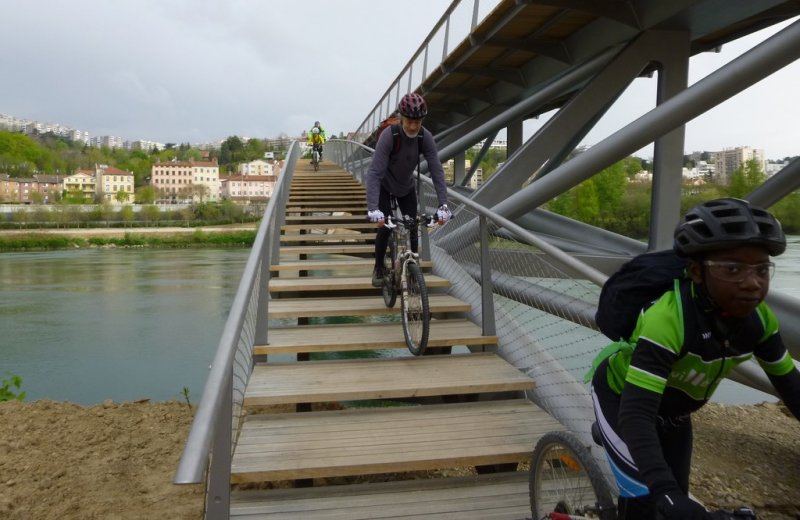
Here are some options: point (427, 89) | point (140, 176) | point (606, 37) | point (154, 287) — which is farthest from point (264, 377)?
point (140, 176)

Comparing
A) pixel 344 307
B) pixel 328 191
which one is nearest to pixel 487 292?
pixel 344 307

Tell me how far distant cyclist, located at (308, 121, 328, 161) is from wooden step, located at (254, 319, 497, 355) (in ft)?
52.8

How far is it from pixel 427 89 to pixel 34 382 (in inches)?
583

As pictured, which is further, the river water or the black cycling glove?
the river water

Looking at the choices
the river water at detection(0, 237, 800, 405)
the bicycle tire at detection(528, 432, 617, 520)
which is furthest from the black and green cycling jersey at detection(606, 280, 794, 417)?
the river water at detection(0, 237, 800, 405)

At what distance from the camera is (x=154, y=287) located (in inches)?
1576

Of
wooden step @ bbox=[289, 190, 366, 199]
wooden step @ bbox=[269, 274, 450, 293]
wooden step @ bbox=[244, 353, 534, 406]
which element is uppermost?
wooden step @ bbox=[289, 190, 366, 199]

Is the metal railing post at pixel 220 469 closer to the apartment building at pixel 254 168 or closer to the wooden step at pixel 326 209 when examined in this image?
the wooden step at pixel 326 209

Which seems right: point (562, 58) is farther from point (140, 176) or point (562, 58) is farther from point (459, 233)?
point (140, 176)

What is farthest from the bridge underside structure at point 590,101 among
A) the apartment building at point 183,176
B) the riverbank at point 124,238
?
the apartment building at point 183,176

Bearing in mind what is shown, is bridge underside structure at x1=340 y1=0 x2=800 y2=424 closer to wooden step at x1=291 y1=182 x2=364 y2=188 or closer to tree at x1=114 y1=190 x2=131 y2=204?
wooden step at x1=291 y1=182 x2=364 y2=188

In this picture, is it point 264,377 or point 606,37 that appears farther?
point 606,37

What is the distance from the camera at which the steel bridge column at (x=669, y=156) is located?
670 centimetres

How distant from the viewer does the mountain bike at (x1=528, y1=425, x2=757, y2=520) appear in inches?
83.7
